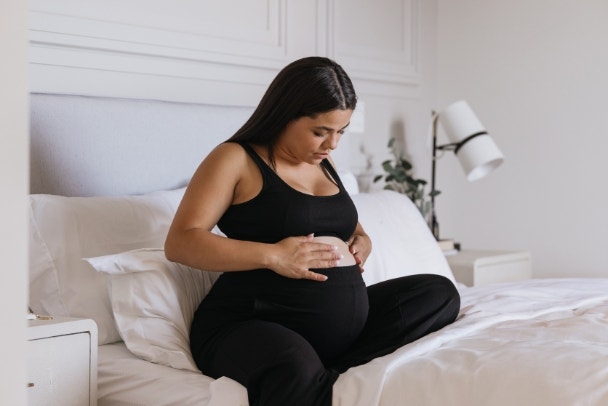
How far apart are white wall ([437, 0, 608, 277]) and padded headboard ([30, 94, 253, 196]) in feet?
5.98

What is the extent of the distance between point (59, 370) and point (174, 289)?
37cm

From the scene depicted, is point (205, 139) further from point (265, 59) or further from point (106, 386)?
point (106, 386)

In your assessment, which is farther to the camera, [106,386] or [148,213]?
[148,213]

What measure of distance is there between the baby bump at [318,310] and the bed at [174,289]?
161 millimetres

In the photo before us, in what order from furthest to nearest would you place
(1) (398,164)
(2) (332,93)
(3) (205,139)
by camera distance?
(1) (398,164), (3) (205,139), (2) (332,93)

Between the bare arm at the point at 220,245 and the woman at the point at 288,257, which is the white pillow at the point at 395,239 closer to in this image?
the woman at the point at 288,257

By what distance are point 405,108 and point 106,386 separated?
2510 millimetres

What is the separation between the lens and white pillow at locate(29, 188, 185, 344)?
7.12ft

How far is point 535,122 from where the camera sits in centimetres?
416

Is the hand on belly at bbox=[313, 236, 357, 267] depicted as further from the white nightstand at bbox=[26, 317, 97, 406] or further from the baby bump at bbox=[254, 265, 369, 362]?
the white nightstand at bbox=[26, 317, 97, 406]

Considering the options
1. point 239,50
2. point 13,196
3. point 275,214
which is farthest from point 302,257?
point 239,50

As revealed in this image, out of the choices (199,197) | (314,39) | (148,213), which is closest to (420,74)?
(314,39)

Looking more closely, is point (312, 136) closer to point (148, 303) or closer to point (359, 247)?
point (359, 247)

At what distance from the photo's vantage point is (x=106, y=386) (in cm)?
193
